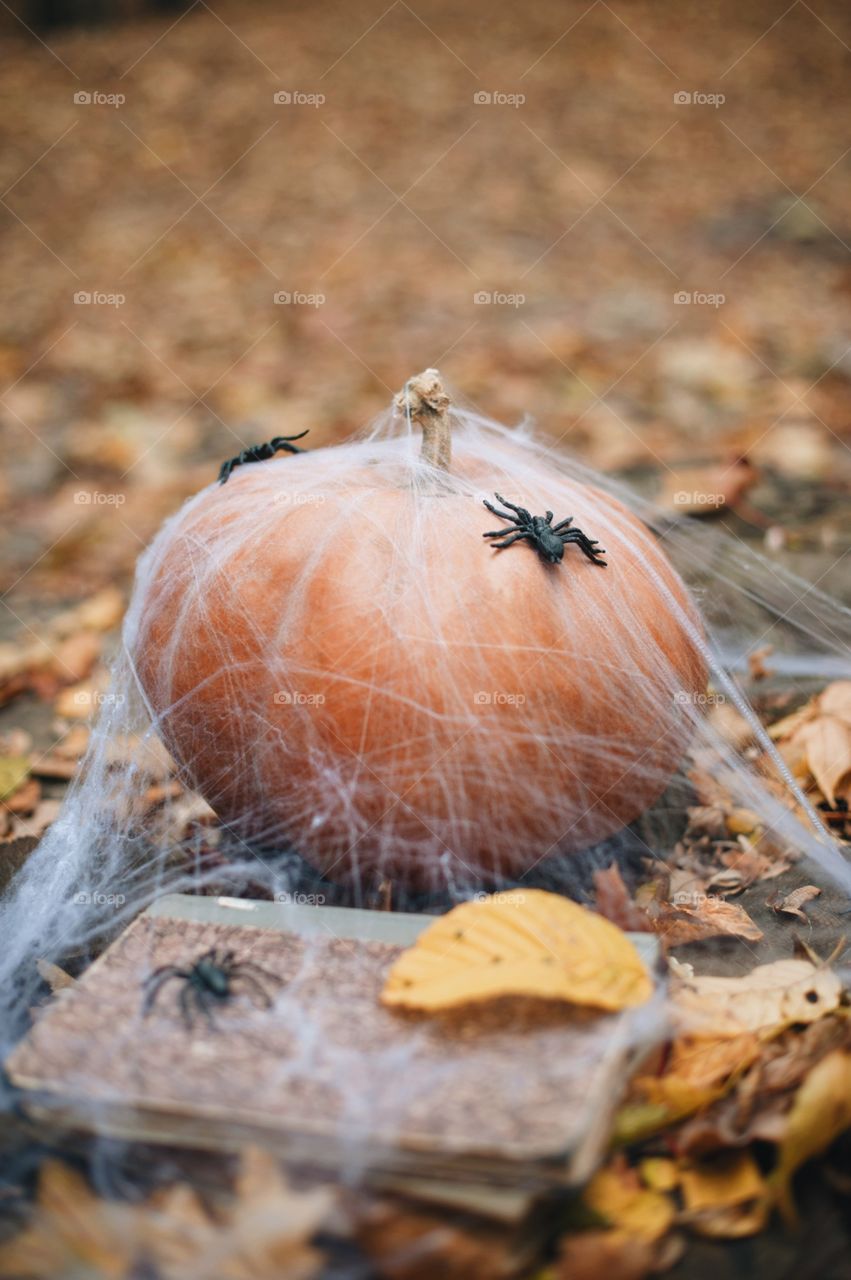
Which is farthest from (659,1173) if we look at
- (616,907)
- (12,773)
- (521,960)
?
(12,773)

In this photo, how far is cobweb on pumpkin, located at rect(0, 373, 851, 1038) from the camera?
215cm

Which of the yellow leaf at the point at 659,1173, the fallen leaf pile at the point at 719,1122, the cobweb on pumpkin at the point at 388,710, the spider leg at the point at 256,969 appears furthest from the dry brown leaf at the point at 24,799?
the yellow leaf at the point at 659,1173

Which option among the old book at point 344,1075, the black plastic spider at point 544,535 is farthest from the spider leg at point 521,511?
the old book at point 344,1075

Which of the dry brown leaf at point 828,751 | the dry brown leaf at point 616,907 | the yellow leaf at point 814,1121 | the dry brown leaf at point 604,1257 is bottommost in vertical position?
the dry brown leaf at point 604,1257

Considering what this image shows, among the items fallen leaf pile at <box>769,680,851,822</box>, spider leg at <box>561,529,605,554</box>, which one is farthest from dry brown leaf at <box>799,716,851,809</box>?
spider leg at <box>561,529,605,554</box>

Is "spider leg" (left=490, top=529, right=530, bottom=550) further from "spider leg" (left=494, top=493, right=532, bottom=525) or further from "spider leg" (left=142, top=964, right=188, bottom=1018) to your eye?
"spider leg" (left=142, top=964, right=188, bottom=1018)

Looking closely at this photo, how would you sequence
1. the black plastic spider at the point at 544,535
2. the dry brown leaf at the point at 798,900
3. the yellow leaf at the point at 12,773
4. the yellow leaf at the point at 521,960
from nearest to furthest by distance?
the yellow leaf at the point at 521,960 < the black plastic spider at the point at 544,535 < the dry brown leaf at the point at 798,900 < the yellow leaf at the point at 12,773

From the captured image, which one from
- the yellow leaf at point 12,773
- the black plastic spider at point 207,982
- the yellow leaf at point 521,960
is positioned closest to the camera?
the yellow leaf at point 521,960

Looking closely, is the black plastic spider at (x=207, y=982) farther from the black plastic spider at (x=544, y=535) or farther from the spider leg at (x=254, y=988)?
the black plastic spider at (x=544, y=535)

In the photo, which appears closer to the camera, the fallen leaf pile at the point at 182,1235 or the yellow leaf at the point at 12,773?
the fallen leaf pile at the point at 182,1235

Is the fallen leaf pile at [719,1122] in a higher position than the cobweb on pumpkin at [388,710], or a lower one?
lower

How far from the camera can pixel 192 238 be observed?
664cm

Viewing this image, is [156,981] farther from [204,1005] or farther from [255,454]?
[255,454]

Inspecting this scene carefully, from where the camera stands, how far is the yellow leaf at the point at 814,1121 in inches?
63.9
